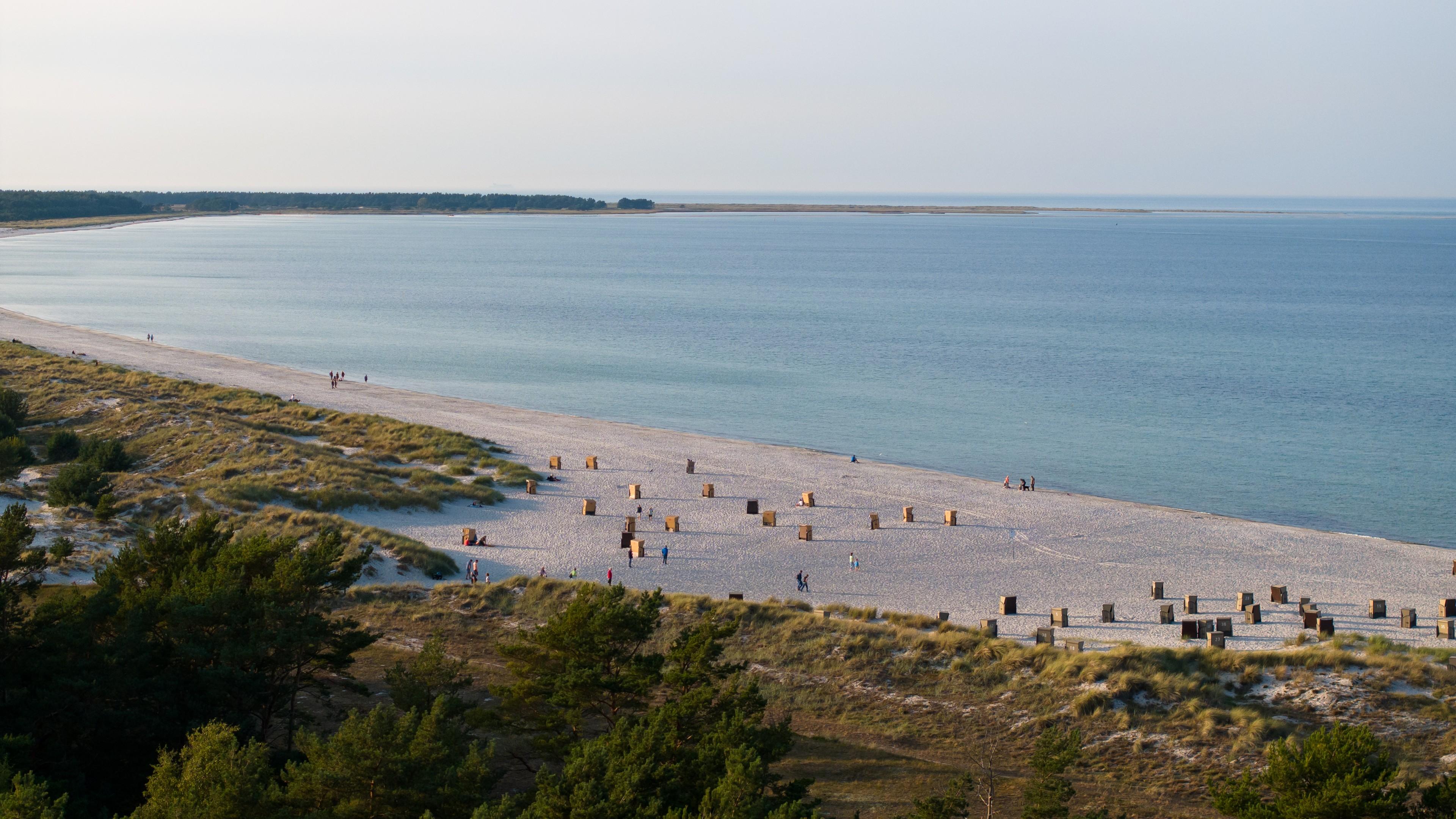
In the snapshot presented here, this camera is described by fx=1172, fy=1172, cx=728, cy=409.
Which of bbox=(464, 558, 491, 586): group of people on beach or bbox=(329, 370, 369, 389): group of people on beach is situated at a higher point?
bbox=(329, 370, 369, 389): group of people on beach

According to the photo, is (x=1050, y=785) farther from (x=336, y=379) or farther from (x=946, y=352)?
(x=946, y=352)

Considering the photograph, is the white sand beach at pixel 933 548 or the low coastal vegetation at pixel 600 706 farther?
the white sand beach at pixel 933 548

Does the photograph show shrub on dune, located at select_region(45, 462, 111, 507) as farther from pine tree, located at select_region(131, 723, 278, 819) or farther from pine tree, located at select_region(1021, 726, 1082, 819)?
pine tree, located at select_region(1021, 726, 1082, 819)

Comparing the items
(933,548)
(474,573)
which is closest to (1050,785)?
(474,573)

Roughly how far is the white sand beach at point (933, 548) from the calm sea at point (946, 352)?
505 centimetres

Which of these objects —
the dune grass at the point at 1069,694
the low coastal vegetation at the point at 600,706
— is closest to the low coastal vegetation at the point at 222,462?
the low coastal vegetation at the point at 600,706

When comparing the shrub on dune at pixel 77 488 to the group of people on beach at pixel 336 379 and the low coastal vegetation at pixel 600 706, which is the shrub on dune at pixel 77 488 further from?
the group of people on beach at pixel 336 379

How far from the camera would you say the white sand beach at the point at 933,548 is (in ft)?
100

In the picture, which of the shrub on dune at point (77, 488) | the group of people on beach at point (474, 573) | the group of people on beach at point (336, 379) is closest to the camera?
the group of people on beach at point (474, 573)

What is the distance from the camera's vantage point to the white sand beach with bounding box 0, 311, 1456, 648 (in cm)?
3053

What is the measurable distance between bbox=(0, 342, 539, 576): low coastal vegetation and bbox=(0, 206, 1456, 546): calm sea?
14725mm

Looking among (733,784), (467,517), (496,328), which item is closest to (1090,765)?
(733,784)

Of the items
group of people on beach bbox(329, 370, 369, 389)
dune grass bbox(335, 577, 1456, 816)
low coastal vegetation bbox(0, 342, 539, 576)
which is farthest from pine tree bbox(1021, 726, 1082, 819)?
group of people on beach bbox(329, 370, 369, 389)

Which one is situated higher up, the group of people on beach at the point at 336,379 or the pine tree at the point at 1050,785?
the group of people on beach at the point at 336,379
